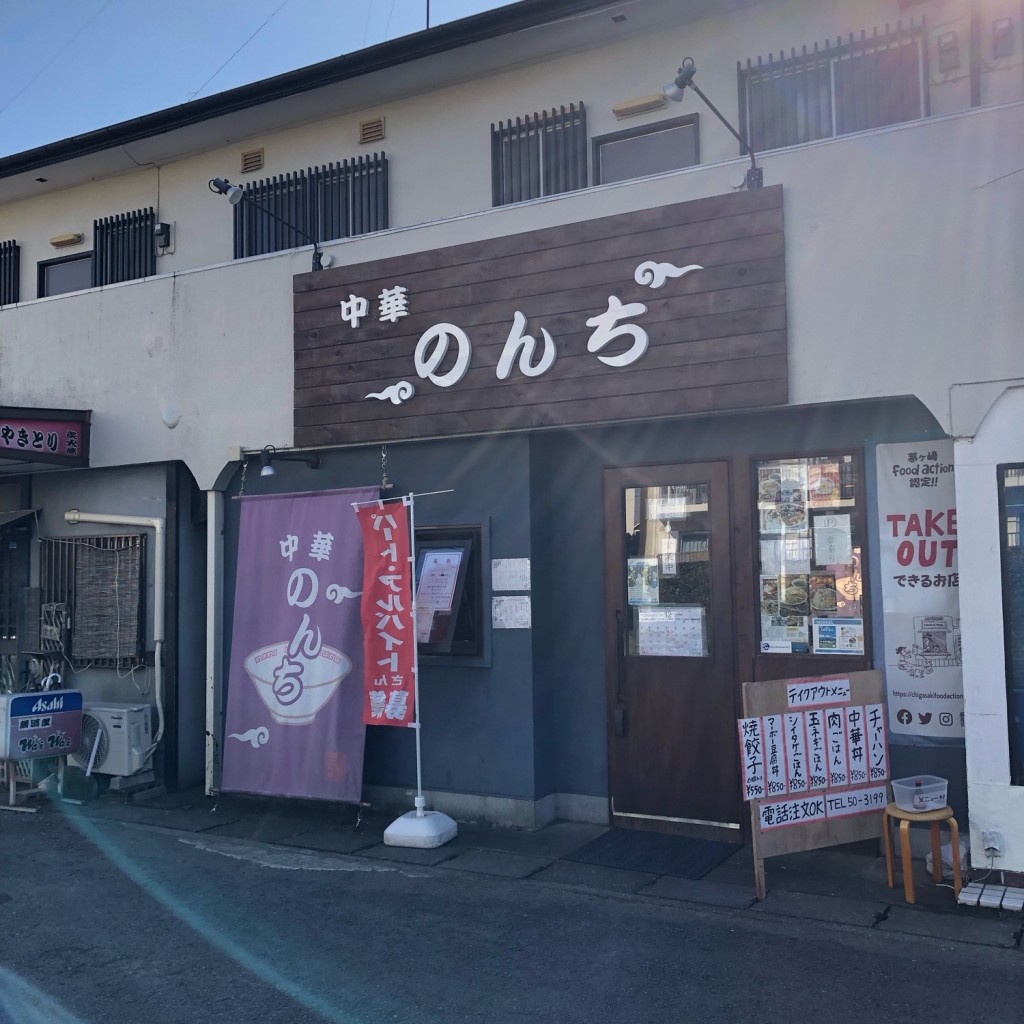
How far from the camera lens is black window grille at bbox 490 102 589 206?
28.5ft

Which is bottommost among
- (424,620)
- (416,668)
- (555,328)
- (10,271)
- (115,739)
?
(115,739)

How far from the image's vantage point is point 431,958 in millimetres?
5473

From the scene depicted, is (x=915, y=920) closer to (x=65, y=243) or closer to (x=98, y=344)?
(x=98, y=344)

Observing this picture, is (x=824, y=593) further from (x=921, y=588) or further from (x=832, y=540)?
(x=921, y=588)

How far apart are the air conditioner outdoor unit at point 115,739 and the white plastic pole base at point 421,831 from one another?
2.84m

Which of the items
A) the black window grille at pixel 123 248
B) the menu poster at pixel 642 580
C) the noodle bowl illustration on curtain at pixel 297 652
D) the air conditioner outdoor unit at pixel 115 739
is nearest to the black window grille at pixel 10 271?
the black window grille at pixel 123 248

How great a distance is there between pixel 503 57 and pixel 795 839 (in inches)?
258

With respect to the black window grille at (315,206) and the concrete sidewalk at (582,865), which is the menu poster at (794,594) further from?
the black window grille at (315,206)

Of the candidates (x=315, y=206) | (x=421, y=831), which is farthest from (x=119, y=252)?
(x=421, y=831)

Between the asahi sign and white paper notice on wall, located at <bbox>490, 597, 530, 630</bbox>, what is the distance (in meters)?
1.32

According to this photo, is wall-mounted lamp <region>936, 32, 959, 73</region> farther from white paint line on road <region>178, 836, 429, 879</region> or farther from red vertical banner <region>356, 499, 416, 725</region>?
white paint line on road <region>178, 836, 429, 879</region>

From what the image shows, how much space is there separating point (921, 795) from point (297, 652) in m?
4.91

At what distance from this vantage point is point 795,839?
20.7ft

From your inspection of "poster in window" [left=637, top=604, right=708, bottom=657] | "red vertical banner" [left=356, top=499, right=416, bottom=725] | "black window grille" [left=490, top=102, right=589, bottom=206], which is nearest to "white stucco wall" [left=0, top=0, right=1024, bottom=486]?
"black window grille" [left=490, top=102, right=589, bottom=206]
